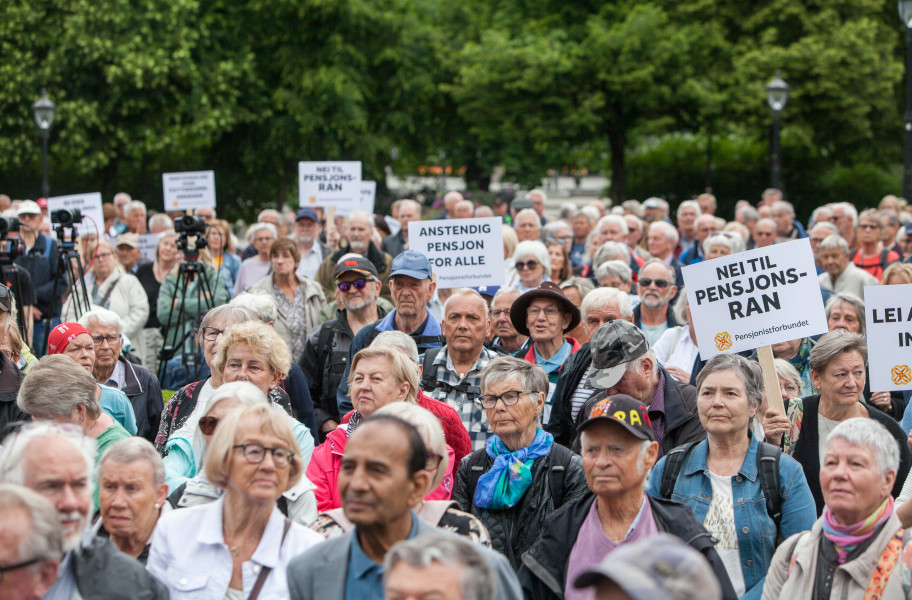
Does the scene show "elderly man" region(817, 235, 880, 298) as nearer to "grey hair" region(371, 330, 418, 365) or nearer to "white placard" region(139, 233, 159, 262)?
"grey hair" region(371, 330, 418, 365)

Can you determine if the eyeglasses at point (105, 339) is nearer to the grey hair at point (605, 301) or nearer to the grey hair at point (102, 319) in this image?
the grey hair at point (102, 319)

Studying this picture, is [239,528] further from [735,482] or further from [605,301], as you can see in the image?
[605,301]

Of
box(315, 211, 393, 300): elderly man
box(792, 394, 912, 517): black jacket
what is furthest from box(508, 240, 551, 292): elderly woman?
box(792, 394, 912, 517): black jacket

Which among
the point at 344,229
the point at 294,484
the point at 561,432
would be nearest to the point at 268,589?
the point at 294,484

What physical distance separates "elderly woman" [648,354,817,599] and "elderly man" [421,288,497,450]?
1.58m

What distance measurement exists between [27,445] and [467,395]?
9.71ft

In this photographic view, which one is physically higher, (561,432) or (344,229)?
(344,229)

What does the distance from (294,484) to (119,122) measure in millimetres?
24784

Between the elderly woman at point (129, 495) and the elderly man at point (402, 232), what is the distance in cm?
905

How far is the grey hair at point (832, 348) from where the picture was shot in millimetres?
6031

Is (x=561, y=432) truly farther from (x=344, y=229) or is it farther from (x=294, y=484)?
(x=344, y=229)

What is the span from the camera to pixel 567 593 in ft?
13.8

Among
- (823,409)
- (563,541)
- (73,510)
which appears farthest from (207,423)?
(823,409)

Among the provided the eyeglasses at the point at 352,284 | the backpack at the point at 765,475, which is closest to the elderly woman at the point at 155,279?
the eyeglasses at the point at 352,284
